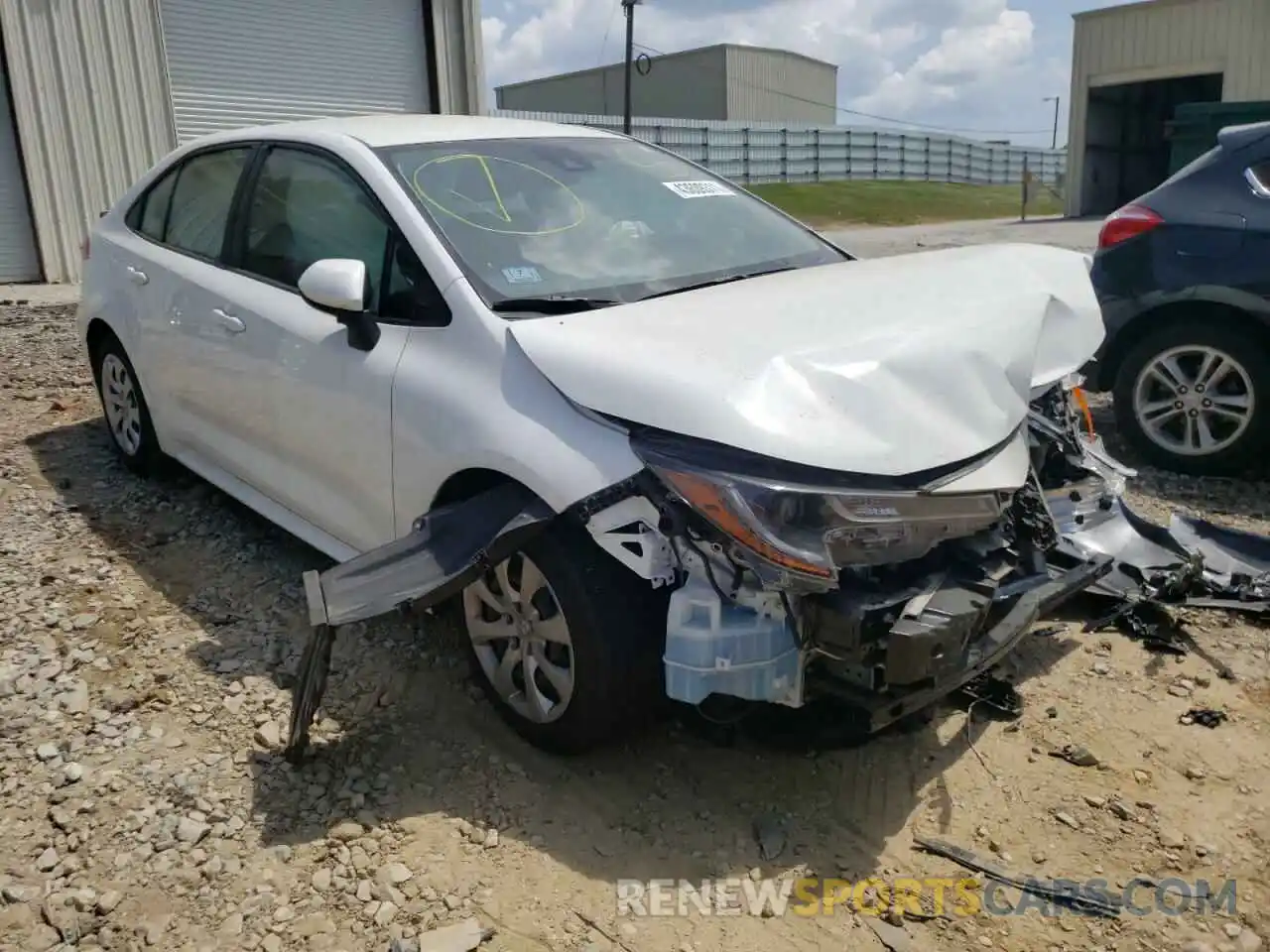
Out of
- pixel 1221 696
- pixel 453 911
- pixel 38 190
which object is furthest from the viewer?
pixel 38 190

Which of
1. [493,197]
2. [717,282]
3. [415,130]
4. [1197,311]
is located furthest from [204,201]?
[1197,311]

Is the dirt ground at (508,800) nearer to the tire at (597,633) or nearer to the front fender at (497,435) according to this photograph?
the tire at (597,633)

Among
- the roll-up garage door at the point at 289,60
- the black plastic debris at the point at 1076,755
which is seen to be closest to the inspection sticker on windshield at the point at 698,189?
the black plastic debris at the point at 1076,755

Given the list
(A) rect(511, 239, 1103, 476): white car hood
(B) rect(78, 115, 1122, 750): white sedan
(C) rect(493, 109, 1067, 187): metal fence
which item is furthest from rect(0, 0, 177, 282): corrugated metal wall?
(C) rect(493, 109, 1067, 187): metal fence

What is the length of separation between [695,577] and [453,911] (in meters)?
0.96

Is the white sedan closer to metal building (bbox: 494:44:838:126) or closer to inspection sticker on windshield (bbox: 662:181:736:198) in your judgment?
inspection sticker on windshield (bbox: 662:181:736:198)

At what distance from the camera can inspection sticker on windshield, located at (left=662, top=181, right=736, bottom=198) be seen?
13.0 ft

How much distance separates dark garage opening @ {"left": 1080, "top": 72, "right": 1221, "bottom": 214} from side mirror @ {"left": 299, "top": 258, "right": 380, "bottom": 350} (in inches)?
1047

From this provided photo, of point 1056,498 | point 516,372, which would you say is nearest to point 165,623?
point 516,372

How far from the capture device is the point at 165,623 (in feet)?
12.7

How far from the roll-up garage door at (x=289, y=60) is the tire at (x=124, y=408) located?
901 centimetres

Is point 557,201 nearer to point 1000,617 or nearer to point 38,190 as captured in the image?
point 1000,617

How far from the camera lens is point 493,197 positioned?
3.50 metres

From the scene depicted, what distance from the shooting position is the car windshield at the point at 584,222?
322 centimetres
